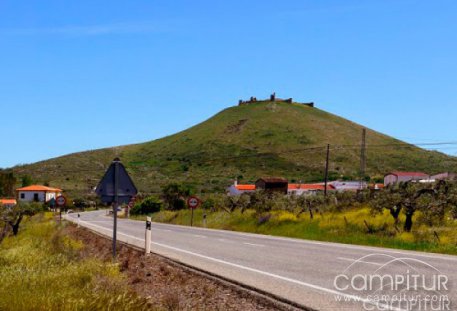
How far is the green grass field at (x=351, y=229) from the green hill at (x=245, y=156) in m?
59.8

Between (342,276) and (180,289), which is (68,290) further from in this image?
(342,276)

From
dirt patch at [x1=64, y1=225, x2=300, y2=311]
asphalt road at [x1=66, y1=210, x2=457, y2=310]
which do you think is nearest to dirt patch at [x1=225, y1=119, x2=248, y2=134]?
asphalt road at [x1=66, y1=210, x2=457, y2=310]

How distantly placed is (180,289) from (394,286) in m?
3.52

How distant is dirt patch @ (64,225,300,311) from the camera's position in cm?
781

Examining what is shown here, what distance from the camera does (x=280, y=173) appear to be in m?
115

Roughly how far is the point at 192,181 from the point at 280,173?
21.1m

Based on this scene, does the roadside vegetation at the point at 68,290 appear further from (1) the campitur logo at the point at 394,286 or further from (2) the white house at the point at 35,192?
(2) the white house at the point at 35,192

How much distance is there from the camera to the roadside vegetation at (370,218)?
2039 cm

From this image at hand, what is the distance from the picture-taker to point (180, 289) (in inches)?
374

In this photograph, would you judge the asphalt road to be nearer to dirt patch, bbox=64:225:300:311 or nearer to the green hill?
dirt patch, bbox=64:225:300:311

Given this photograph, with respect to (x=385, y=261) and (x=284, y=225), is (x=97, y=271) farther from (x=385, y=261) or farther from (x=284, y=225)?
(x=284, y=225)

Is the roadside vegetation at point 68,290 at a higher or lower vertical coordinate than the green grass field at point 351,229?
higher

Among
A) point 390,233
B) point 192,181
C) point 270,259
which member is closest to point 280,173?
point 192,181

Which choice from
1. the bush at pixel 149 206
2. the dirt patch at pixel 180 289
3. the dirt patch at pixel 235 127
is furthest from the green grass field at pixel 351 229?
the dirt patch at pixel 235 127
